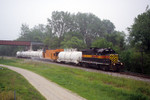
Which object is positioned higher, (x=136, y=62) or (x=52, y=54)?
(x=52, y=54)

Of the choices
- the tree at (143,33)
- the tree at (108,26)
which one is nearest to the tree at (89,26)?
the tree at (108,26)

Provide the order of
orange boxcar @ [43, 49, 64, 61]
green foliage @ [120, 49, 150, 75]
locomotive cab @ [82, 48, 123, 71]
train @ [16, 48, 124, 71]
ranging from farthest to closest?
orange boxcar @ [43, 49, 64, 61] < green foliage @ [120, 49, 150, 75] < train @ [16, 48, 124, 71] < locomotive cab @ [82, 48, 123, 71]

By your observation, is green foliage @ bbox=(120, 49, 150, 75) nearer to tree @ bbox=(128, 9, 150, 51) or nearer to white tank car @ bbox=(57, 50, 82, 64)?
tree @ bbox=(128, 9, 150, 51)

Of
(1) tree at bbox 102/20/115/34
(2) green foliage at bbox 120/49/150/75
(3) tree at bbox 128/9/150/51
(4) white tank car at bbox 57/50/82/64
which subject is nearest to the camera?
(2) green foliage at bbox 120/49/150/75

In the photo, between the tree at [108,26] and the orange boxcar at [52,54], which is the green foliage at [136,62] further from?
the tree at [108,26]

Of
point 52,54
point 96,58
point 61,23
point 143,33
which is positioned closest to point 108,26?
point 61,23

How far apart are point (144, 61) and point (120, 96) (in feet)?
41.8

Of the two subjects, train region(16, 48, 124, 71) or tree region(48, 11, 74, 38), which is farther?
tree region(48, 11, 74, 38)

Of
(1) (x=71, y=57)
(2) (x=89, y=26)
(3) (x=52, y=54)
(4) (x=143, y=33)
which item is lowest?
(1) (x=71, y=57)

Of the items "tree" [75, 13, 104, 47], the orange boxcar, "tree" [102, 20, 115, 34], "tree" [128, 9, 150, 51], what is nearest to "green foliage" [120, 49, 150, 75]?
"tree" [128, 9, 150, 51]

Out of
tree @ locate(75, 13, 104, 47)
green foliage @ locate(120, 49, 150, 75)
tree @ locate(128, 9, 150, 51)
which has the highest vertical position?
tree @ locate(75, 13, 104, 47)

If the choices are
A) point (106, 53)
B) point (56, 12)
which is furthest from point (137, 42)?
Answer: point (56, 12)

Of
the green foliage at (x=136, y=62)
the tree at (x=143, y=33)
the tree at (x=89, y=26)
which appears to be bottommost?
the green foliage at (x=136, y=62)

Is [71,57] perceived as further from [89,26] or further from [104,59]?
[89,26]
